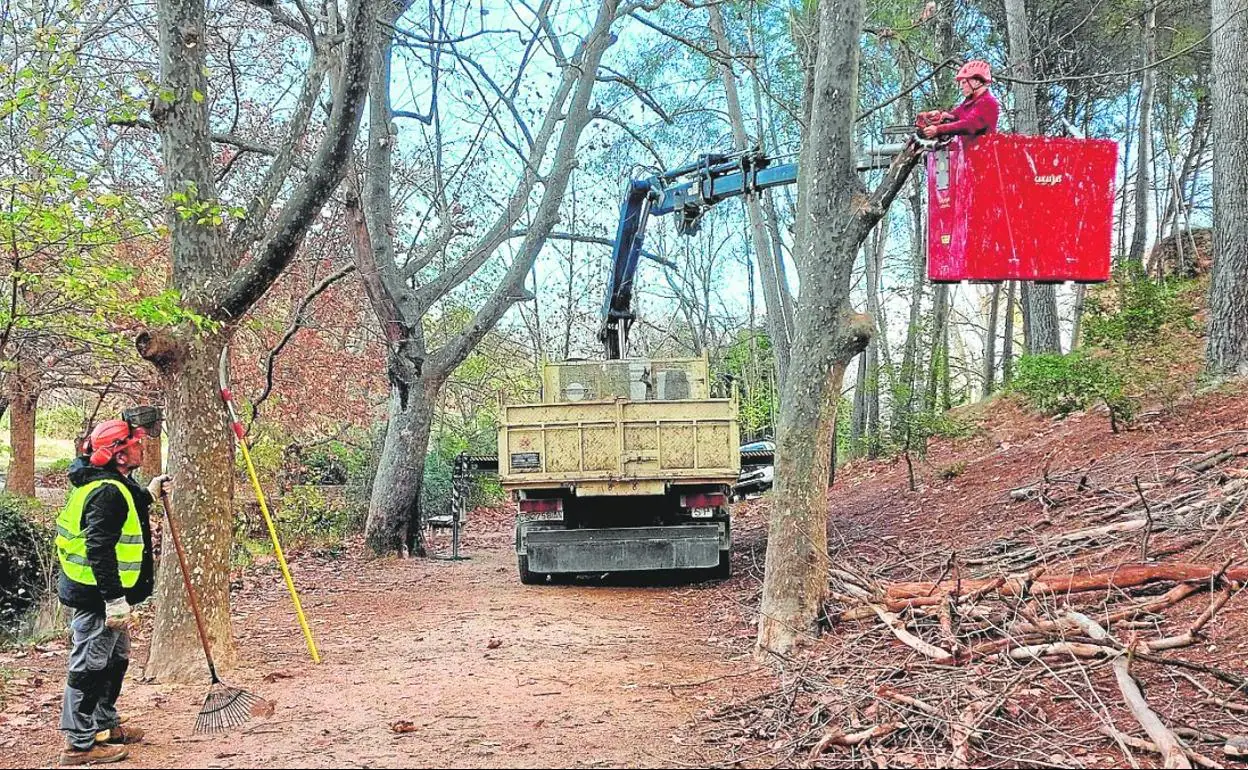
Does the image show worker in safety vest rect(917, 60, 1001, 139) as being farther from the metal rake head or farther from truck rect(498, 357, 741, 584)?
the metal rake head

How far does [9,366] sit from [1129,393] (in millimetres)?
10886

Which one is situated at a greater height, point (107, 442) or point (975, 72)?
point (975, 72)

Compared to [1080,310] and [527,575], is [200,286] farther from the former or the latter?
[1080,310]

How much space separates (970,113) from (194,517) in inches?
234

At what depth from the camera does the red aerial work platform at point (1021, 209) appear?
267 inches

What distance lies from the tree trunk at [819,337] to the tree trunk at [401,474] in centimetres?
791

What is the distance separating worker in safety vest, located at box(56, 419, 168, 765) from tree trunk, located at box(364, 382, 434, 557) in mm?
8275

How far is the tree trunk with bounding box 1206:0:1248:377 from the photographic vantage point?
10.5 m

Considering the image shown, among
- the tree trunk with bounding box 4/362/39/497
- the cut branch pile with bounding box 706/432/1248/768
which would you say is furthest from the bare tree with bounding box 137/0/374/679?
the tree trunk with bounding box 4/362/39/497

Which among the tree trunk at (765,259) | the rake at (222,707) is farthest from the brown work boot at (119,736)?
the tree trunk at (765,259)

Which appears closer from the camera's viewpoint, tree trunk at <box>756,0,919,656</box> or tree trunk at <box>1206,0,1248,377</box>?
tree trunk at <box>756,0,919,656</box>

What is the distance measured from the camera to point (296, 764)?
4.74m

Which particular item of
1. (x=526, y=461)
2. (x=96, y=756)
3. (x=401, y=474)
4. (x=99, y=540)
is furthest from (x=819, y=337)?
(x=401, y=474)

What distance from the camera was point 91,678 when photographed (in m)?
5.23
